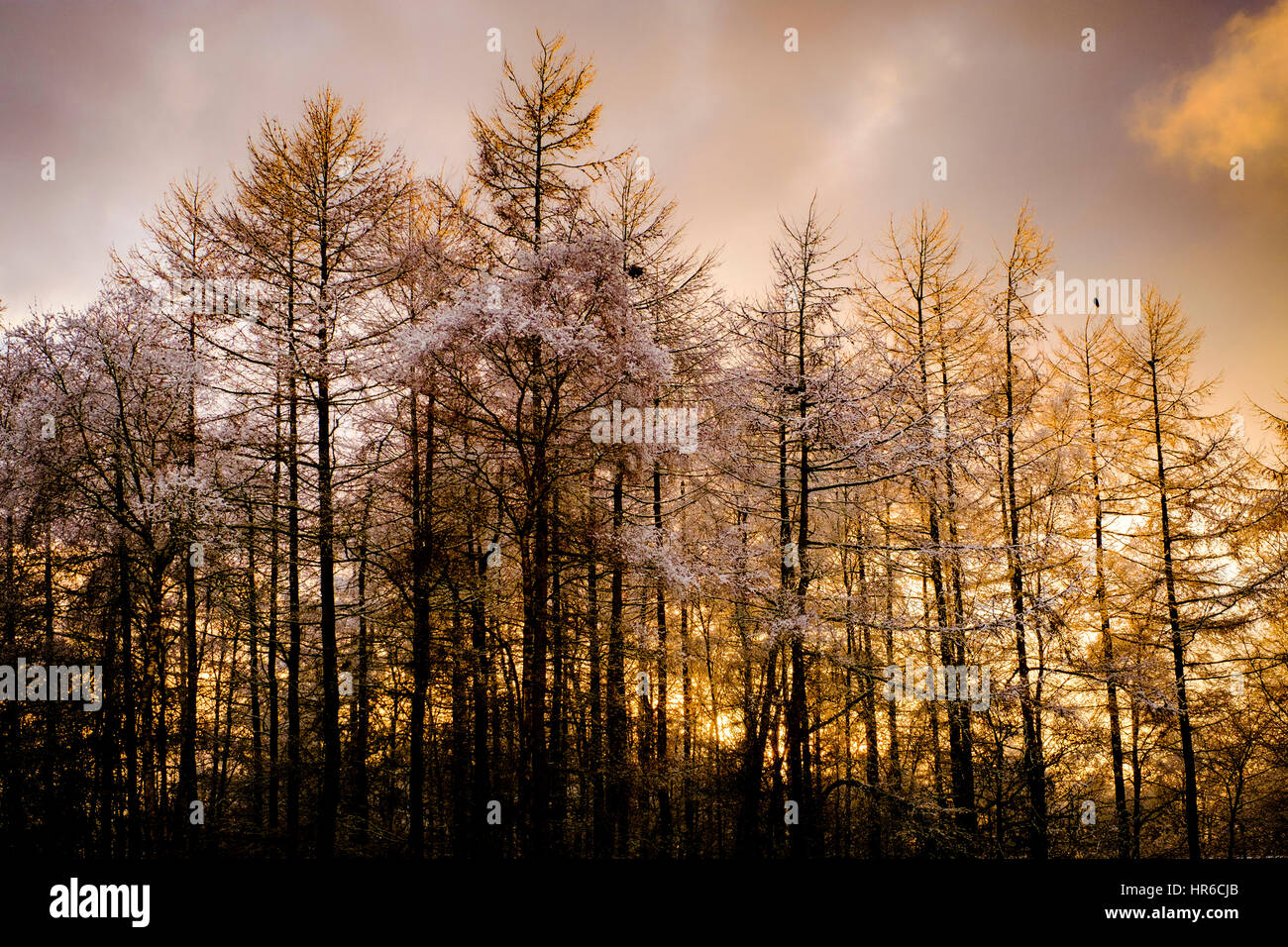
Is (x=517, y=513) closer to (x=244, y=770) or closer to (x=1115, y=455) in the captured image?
(x=1115, y=455)

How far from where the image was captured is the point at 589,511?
10.7m

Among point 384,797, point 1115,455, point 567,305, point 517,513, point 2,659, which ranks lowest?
point 384,797

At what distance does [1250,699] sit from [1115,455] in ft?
21.4

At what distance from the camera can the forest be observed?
28.6 ft

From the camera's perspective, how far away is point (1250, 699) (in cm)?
1238

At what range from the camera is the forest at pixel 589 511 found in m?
8.73
